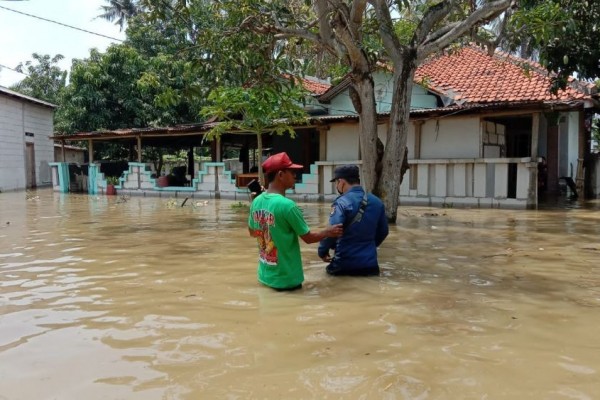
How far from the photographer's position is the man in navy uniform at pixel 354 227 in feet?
16.5

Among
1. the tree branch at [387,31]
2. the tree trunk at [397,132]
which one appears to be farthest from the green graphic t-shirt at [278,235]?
the tree branch at [387,31]

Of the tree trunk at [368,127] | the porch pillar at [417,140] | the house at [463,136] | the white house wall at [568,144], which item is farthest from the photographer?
the white house wall at [568,144]

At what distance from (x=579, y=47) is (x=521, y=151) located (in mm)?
10024

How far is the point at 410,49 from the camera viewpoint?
10000mm

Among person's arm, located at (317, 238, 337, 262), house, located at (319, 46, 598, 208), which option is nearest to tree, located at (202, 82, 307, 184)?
house, located at (319, 46, 598, 208)

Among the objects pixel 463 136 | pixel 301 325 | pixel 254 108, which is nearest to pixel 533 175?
pixel 463 136

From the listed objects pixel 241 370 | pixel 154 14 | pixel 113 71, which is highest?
pixel 113 71

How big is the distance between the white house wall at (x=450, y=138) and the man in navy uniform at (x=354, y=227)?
1057 centimetres

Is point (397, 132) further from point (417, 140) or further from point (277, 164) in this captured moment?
point (277, 164)

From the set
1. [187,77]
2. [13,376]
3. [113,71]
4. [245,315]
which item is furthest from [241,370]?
[113,71]

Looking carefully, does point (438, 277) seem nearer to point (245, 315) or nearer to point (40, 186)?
point (245, 315)

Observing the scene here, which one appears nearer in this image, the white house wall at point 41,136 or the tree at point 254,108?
the tree at point 254,108

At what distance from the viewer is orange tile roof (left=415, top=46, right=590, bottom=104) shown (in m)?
14.8

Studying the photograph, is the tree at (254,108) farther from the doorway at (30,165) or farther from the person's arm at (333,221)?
the doorway at (30,165)
